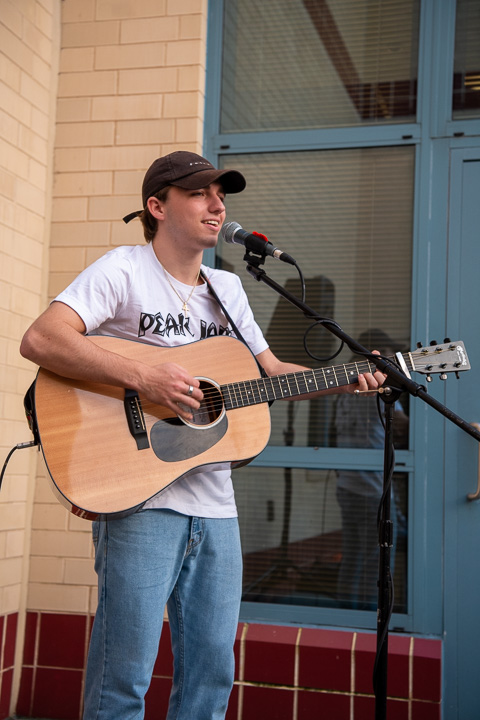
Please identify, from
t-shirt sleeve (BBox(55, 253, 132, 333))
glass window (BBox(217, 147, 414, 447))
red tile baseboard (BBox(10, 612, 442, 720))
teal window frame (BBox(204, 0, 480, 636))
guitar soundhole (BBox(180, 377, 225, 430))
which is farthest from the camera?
glass window (BBox(217, 147, 414, 447))

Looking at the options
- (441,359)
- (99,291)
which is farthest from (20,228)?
(441,359)

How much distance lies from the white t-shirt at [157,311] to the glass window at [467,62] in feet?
5.25

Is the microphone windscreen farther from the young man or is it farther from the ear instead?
the ear

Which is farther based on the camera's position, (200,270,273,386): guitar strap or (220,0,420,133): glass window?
(220,0,420,133): glass window

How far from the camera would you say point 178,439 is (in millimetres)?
2475

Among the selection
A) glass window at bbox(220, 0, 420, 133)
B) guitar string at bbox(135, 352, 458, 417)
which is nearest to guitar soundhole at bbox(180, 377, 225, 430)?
guitar string at bbox(135, 352, 458, 417)

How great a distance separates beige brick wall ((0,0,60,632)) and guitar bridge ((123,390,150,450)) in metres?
1.25

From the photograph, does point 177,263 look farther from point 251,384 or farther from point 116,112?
point 116,112

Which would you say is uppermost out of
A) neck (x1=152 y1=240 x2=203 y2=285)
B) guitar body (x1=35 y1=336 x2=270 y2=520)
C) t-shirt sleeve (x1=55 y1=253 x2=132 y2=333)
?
neck (x1=152 y1=240 x2=203 y2=285)

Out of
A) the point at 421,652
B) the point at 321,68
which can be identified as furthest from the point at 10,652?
the point at 321,68

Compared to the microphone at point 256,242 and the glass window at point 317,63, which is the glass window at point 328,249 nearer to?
the glass window at point 317,63

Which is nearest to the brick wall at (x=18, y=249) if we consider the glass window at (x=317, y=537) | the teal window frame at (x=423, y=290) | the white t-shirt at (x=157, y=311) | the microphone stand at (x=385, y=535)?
the teal window frame at (x=423, y=290)

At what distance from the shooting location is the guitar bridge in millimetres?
2439

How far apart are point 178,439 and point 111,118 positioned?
2.03m
